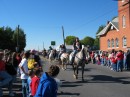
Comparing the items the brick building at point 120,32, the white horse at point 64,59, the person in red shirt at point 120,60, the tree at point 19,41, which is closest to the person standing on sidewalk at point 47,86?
the person in red shirt at point 120,60

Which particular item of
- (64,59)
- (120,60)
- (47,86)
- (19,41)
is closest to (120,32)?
(64,59)

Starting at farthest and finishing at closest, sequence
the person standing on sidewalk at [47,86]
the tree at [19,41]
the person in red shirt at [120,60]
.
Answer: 1. the tree at [19,41]
2. the person in red shirt at [120,60]
3. the person standing on sidewalk at [47,86]

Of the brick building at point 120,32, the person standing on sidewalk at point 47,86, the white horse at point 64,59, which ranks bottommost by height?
the person standing on sidewalk at point 47,86

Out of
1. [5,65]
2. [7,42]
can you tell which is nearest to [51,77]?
[5,65]

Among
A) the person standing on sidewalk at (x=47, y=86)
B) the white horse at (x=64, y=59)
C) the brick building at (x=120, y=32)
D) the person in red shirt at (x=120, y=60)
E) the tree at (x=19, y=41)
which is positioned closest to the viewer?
the person standing on sidewalk at (x=47, y=86)

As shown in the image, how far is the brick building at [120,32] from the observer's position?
48.9 metres

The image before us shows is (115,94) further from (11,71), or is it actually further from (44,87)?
(44,87)

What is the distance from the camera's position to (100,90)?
47.8 feet

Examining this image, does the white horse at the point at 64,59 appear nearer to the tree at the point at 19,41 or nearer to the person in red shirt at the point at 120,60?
the person in red shirt at the point at 120,60

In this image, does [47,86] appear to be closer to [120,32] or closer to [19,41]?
[120,32]

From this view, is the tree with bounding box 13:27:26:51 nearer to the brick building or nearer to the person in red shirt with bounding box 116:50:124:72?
the brick building

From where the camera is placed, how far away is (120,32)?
2069 inches

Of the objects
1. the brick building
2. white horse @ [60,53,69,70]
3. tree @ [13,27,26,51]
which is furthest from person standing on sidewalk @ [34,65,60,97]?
tree @ [13,27,26,51]

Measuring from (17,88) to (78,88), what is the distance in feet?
9.44
